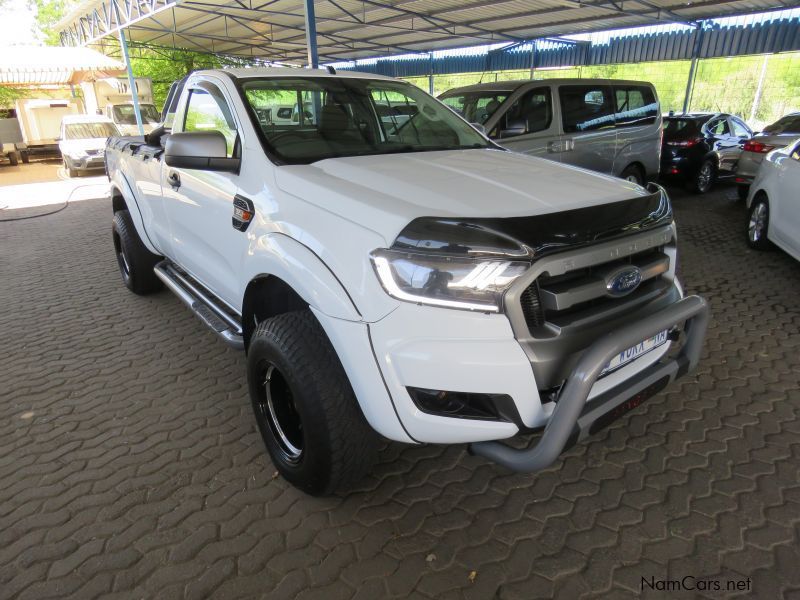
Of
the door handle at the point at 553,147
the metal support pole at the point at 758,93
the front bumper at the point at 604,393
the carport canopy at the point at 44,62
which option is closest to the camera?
the front bumper at the point at 604,393

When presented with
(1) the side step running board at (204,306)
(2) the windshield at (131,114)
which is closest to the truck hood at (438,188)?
(1) the side step running board at (204,306)

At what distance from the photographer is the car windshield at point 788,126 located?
8.79 m

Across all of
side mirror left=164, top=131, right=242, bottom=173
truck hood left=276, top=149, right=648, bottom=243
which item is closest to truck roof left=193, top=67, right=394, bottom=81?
side mirror left=164, top=131, right=242, bottom=173

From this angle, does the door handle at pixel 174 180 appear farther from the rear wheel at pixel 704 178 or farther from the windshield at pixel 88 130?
the windshield at pixel 88 130

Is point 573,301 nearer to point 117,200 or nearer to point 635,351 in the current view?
point 635,351

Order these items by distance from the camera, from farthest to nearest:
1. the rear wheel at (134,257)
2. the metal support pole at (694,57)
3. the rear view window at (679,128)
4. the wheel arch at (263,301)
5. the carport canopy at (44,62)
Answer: the carport canopy at (44,62) < the metal support pole at (694,57) < the rear view window at (679,128) < the rear wheel at (134,257) < the wheel arch at (263,301)

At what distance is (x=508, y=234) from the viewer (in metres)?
1.77

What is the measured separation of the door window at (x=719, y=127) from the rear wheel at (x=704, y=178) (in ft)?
1.99

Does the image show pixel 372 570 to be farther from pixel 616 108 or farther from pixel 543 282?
pixel 616 108

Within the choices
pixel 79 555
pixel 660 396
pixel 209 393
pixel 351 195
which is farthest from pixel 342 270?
pixel 660 396

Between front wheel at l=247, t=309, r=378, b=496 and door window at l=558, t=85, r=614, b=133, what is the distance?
5.85 meters

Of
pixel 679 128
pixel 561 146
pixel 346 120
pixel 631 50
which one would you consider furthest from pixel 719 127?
pixel 346 120

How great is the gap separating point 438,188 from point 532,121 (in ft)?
17.0

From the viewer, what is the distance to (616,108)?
756 cm
